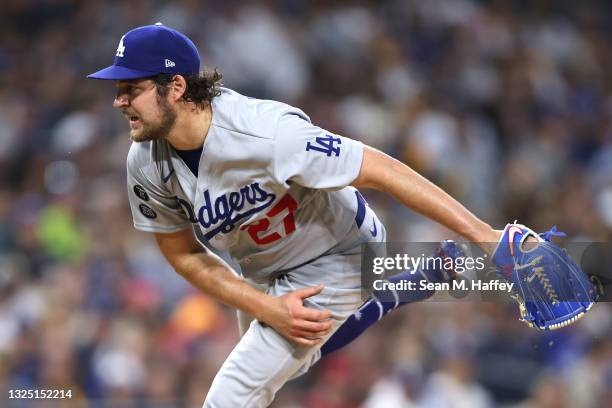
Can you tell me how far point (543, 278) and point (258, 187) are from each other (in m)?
A: 0.93

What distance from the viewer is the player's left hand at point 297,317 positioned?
3.25 meters

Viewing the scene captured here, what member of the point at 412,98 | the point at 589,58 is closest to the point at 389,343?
the point at 412,98

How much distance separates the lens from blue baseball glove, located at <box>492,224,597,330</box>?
10.1 feet

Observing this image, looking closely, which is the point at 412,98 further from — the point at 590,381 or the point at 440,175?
the point at 590,381

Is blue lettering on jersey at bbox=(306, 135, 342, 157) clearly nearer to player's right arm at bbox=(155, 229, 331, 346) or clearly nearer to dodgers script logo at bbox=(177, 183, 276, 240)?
dodgers script logo at bbox=(177, 183, 276, 240)

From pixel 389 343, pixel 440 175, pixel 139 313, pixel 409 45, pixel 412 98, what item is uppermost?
pixel 409 45

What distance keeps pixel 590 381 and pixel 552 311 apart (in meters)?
2.37

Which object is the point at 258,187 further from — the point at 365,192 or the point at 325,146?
the point at 365,192

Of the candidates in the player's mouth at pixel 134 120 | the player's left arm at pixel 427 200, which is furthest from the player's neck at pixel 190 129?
the player's left arm at pixel 427 200

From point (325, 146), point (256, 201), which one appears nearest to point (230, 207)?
point (256, 201)

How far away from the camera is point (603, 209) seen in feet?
20.9

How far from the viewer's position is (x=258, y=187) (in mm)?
3197

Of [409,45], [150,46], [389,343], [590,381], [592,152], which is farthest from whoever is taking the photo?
[409,45]

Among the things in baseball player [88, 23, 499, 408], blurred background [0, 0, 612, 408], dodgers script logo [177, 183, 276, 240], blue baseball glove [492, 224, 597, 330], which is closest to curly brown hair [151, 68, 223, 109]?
baseball player [88, 23, 499, 408]
